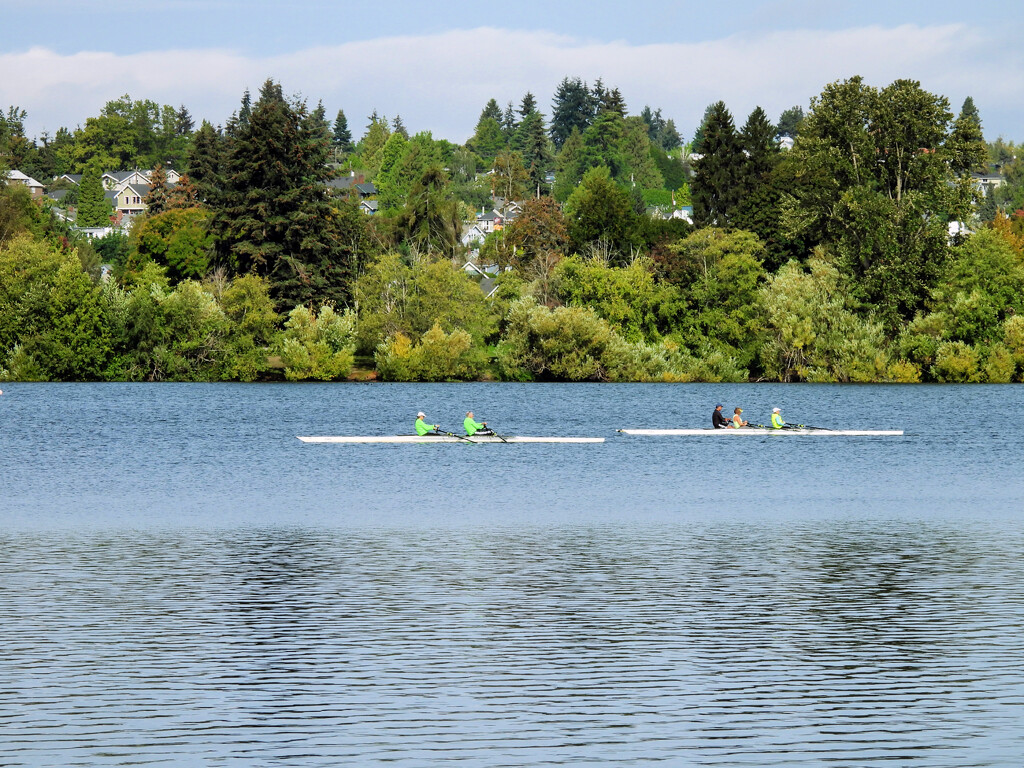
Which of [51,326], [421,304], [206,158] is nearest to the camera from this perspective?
[51,326]

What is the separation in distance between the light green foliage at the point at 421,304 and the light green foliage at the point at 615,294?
6.73 m

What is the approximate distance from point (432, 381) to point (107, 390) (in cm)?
2542

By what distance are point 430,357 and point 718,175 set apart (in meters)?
35.3

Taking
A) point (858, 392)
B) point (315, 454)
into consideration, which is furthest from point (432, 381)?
point (315, 454)

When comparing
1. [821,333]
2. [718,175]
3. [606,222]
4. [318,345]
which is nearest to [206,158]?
[606,222]

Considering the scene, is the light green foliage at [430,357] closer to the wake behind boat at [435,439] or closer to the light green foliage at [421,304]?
the light green foliage at [421,304]

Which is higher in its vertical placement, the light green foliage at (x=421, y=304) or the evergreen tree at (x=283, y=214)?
the evergreen tree at (x=283, y=214)

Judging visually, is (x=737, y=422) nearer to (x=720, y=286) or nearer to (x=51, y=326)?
(x=720, y=286)

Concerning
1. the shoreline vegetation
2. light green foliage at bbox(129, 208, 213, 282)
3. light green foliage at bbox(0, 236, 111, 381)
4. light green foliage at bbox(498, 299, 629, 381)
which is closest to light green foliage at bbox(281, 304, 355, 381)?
the shoreline vegetation

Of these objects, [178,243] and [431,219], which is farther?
[178,243]

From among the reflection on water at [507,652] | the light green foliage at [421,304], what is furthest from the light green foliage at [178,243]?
the reflection on water at [507,652]

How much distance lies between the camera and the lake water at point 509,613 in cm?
1473

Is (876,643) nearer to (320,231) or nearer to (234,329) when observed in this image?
(234,329)

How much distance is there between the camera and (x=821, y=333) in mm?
96312
